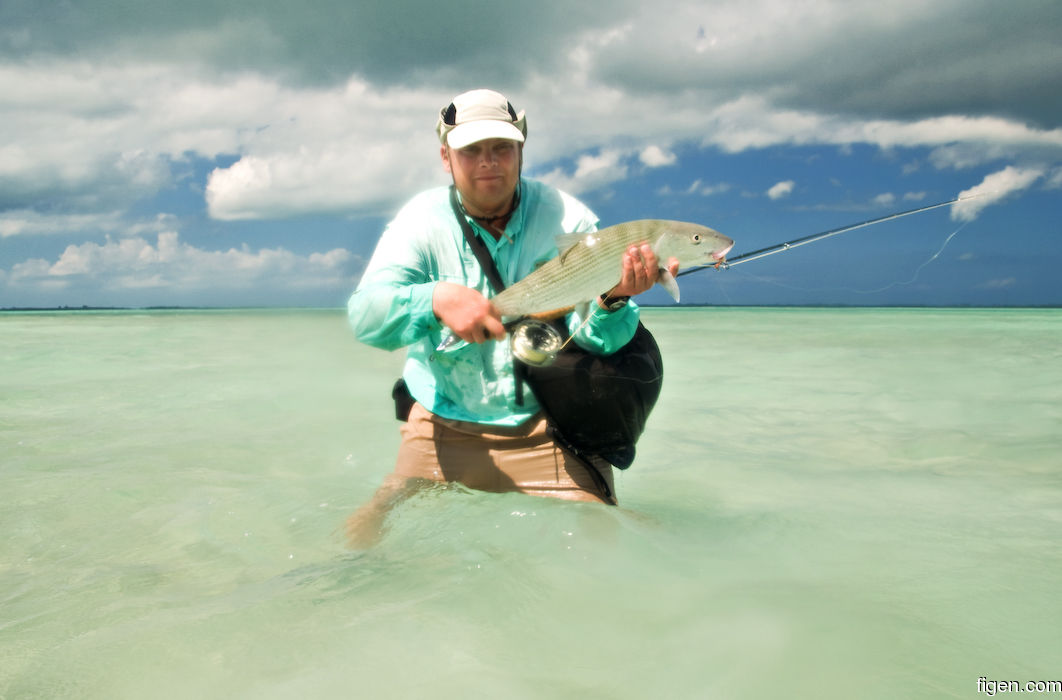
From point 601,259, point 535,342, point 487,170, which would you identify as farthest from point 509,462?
point 487,170

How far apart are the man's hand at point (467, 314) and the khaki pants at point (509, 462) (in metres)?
0.70

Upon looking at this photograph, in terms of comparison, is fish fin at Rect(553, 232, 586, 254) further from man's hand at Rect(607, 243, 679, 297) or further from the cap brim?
the cap brim

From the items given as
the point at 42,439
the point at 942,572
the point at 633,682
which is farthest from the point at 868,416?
the point at 42,439

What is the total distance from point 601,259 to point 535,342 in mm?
485

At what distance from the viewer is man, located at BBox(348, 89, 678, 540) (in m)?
2.74

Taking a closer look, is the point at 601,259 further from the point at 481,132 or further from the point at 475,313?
the point at 481,132

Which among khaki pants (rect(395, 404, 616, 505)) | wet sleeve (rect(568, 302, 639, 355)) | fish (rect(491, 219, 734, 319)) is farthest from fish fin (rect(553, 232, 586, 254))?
khaki pants (rect(395, 404, 616, 505))

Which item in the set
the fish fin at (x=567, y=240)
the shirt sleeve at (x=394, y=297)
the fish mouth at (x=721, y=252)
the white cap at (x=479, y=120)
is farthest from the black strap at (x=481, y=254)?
the fish mouth at (x=721, y=252)

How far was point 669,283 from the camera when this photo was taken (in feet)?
8.50

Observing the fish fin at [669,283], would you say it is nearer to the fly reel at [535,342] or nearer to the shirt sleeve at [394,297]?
the fly reel at [535,342]

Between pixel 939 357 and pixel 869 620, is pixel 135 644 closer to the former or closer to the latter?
pixel 869 620

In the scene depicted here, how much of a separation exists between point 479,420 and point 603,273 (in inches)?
38.2

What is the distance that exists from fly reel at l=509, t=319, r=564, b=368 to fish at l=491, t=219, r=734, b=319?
20 cm

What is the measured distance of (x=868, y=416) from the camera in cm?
665
